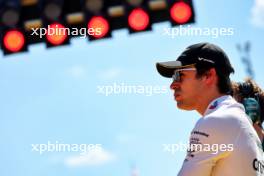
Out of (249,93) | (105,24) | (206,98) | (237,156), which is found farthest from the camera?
(105,24)

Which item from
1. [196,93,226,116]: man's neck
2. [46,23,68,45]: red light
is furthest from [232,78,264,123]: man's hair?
[46,23,68,45]: red light

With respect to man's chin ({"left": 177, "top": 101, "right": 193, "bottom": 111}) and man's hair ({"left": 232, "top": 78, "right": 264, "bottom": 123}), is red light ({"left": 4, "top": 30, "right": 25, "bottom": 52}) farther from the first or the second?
man's chin ({"left": 177, "top": 101, "right": 193, "bottom": 111})

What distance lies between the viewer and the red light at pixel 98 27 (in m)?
6.35

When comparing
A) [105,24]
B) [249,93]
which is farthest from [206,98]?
[105,24]

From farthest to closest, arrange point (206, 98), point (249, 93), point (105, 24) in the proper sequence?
point (105, 24)
point (249, 93)
point (206, 98)

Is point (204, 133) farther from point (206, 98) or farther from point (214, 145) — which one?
point (206, 98)

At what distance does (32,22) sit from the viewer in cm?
658

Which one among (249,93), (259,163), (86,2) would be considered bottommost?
(259,163)

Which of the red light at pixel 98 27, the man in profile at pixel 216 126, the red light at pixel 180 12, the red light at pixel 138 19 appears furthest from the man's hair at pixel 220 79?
the red light at pixel 98 27

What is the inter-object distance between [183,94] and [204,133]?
459 mm

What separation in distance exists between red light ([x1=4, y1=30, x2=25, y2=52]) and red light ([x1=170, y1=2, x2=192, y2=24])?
1648 millimetres

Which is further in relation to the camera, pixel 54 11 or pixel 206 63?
pixel 54 11

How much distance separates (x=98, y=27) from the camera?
637 centimetres

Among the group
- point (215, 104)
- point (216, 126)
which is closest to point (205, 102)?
point (215, 104)
